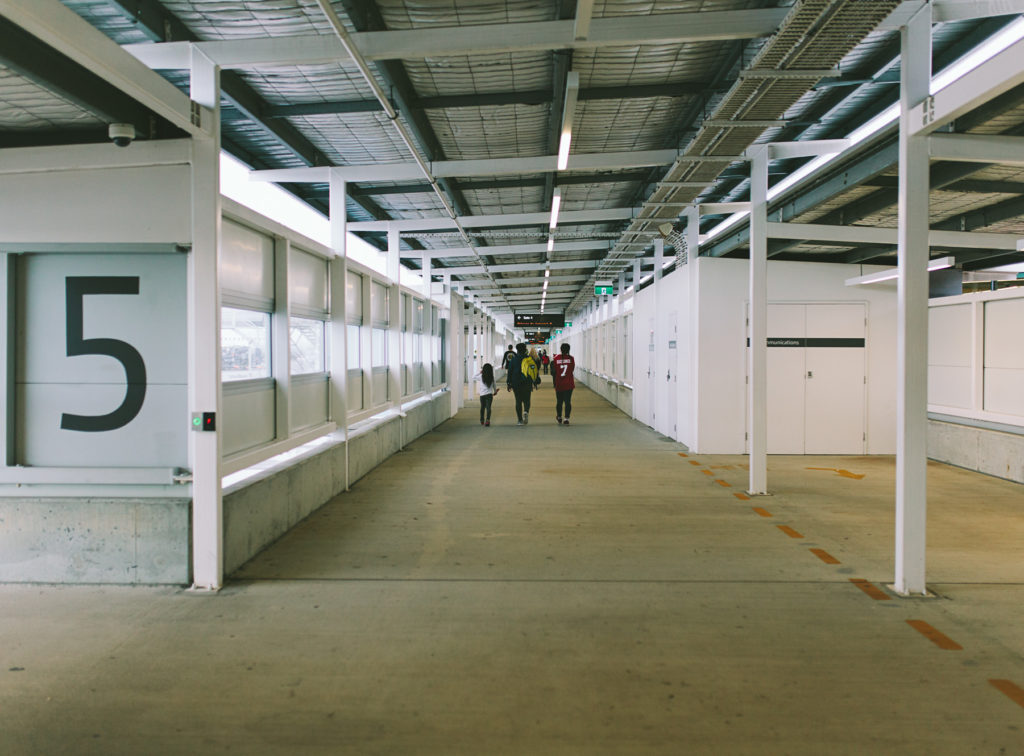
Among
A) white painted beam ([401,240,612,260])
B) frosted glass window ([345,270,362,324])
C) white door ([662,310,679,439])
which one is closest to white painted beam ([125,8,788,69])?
frosted glass window ([345,270,362,324])

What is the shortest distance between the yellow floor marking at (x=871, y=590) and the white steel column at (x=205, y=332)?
444 centimetres

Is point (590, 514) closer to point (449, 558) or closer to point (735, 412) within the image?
point (449, 558)

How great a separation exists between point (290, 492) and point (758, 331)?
5.25 metres

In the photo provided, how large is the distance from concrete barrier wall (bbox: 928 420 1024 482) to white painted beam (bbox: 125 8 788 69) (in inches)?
274

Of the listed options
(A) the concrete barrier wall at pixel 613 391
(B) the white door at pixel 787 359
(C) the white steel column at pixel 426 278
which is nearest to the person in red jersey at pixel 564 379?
(A) the concrete barrier wall at pixel 613 391

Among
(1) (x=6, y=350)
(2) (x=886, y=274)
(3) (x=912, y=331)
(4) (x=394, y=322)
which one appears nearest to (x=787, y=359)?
(2) (x=886, y=274)

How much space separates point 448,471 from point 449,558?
3.76 m

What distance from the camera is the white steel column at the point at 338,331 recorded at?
7.55 meters

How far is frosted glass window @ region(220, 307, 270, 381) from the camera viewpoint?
5137 mm

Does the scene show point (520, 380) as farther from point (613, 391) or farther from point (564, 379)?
point (613, 391)

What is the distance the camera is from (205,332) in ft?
14.7

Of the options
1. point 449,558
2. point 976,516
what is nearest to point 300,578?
point 449,558

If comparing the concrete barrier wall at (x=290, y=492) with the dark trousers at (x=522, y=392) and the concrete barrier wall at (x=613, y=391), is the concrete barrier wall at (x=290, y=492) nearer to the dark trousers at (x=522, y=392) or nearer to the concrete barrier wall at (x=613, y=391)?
the dark trousers at (x=522, y=392)

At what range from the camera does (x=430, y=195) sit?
977 cm
